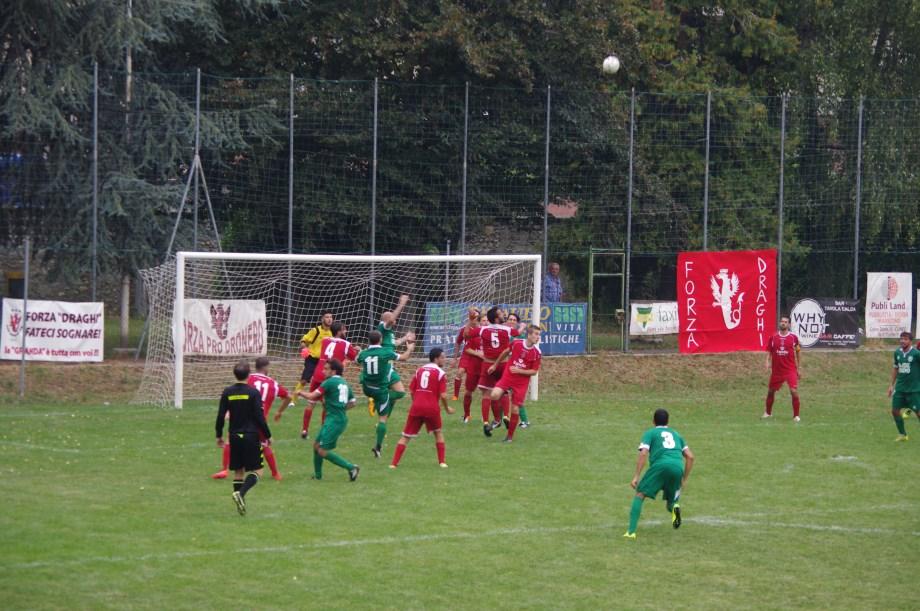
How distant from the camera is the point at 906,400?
21.8m

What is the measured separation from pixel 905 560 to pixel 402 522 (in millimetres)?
5479

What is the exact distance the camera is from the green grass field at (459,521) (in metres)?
11.4

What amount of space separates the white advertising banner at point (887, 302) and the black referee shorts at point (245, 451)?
22758 millimetres

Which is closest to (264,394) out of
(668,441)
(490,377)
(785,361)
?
(490,377)

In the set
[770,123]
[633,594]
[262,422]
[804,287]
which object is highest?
[770,123]

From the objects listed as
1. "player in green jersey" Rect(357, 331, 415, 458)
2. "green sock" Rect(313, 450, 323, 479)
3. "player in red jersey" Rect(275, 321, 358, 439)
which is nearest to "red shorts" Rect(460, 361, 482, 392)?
"player in red jersey" Rect(275, 321, 358, 439)

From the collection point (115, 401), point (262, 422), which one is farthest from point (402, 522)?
point (115, 401)

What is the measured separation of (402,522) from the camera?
1419 centimetres

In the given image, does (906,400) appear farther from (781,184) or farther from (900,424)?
(781,184)

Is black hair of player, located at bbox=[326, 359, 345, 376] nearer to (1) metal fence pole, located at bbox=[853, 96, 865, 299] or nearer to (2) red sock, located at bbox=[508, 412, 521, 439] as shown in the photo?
(2) red sock, located at bbox=[508, 412, 521, 439]

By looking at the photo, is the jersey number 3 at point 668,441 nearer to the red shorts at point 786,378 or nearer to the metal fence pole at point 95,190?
the red shorts at point 786,378

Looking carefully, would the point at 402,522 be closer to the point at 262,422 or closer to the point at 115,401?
the point at 262,422

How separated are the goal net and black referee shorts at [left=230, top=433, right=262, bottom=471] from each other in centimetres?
975

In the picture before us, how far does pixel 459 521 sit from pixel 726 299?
18288mm
